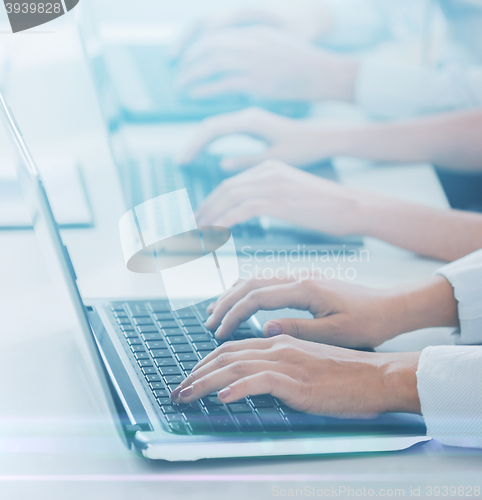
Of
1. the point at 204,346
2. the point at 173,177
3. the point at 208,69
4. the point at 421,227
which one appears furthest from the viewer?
the point at 208,69

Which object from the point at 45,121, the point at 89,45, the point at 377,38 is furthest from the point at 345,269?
the point at 377,38

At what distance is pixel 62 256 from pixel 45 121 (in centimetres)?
30

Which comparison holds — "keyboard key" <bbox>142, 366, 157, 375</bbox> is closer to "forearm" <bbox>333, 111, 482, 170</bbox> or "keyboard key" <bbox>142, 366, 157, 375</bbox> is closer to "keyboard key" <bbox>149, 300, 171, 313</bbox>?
"keyboard key" <bbox>149, 300, 171, 313</bbox>

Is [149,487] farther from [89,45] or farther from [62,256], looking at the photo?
[89,45]

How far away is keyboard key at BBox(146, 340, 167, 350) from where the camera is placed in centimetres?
48

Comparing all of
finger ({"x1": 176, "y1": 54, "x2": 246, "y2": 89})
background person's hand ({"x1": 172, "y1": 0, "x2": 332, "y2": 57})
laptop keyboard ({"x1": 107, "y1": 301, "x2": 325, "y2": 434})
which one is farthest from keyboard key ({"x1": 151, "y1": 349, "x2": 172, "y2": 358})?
background person's hand ({"x1": 172, "y1": 0, "x2": 332, "y2": 57})

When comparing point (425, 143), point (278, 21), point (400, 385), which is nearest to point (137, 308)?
point (400, 385)

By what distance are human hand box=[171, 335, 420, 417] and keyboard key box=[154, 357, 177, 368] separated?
0.02 meters

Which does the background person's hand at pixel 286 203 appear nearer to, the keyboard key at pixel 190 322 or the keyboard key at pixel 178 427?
the keyboard key at pixel 190 322

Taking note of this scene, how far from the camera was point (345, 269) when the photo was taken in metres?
0.63

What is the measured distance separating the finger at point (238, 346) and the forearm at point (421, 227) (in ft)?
0.86

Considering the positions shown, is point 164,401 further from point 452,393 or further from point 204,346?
point 452,393

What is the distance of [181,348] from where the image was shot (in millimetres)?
477

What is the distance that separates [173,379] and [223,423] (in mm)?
65
